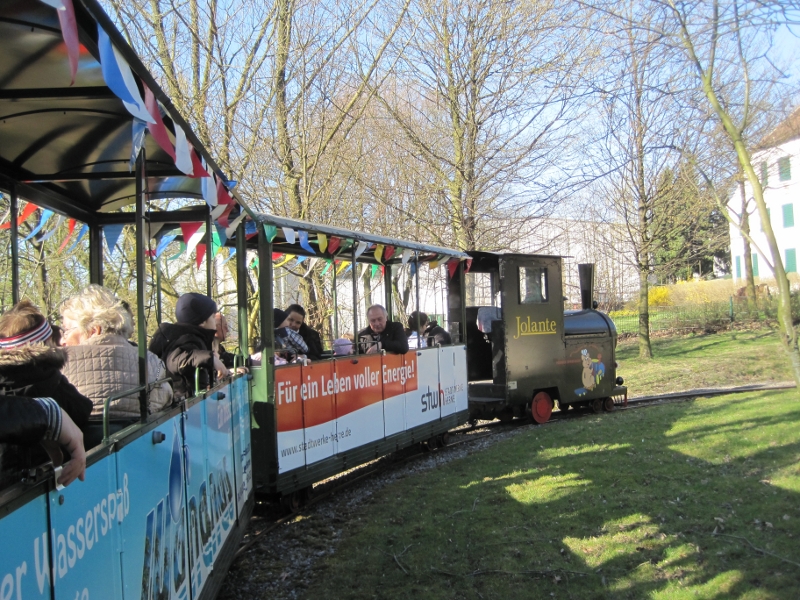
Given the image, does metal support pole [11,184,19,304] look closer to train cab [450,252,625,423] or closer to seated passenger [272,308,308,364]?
seated passenger [272,308,308,364]

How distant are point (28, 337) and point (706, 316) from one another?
2983cm

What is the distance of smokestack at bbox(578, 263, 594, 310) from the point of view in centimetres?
1497

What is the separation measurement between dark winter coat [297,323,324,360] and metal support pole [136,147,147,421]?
4.44m

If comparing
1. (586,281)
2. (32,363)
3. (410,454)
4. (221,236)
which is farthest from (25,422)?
(586,281)

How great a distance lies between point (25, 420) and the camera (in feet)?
6.57

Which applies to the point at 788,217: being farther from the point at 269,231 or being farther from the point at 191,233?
the point at 191,233

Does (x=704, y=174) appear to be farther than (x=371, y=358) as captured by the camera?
No

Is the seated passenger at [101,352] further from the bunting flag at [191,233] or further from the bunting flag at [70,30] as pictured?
the bunting flag at [191,233]

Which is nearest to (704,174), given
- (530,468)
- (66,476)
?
(530,468)

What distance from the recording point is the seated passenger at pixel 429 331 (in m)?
10.5

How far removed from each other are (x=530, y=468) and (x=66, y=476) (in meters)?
6.87

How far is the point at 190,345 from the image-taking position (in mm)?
5129

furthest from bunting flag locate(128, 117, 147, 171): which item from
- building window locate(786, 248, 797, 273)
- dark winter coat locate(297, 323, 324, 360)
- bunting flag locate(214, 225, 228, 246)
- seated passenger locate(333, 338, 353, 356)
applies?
building window locate(786, 248, 797, 273)

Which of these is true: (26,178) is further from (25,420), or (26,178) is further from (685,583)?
(685,583)
